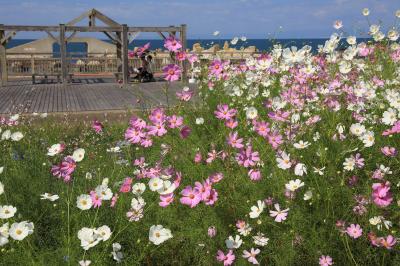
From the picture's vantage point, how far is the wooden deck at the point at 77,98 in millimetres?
9000

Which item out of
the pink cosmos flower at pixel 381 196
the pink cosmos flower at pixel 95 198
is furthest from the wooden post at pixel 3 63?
the pink cosmos flower at pixel 381 196

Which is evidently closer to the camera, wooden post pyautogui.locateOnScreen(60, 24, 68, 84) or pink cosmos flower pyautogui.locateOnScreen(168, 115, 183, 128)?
pink cosmos flower pyautogui.locateOnScreen(168, 115, 183, 128)

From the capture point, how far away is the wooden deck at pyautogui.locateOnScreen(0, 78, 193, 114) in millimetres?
9000

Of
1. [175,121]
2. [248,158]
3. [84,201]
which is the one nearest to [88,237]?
[84,201]

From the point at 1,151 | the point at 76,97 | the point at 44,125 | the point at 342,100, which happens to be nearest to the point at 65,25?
the point at 76,97

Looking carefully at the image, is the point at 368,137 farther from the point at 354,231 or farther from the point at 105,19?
the point at 105,19

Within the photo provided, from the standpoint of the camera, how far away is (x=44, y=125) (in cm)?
697

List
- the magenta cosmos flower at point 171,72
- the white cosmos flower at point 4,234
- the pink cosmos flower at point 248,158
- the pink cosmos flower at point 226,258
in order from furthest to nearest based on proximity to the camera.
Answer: the magenta cosmos flower at point 171,72, the pink cosmos flower at point 248,158, the pink cosmos flower at point 226,258, the white cosmos flower at point 4,234

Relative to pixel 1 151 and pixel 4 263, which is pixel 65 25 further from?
pixel 4 263

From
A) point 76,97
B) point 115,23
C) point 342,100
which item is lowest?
point 76,97

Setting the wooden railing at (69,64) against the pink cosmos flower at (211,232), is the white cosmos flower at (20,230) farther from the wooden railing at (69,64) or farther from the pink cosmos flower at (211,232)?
the wooden railing at (69,64)

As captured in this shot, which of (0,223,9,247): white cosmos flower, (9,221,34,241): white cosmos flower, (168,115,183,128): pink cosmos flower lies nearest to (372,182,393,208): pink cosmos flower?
(168,115,183,128): pink cosmos flower

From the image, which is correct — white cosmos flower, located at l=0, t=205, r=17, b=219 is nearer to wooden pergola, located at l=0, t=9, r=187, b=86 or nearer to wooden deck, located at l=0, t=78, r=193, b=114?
wooden deck, located at l=0, t=78, r=193, b=114

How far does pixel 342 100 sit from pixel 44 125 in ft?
15.5
